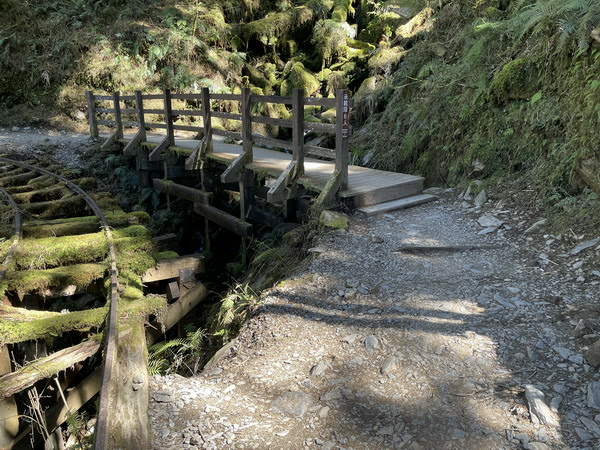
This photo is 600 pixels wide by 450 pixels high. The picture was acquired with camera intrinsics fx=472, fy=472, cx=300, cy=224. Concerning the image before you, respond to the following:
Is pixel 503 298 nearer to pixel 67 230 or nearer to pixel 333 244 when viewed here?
pixel 333 244

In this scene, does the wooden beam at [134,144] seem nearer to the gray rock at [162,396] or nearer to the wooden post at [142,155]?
the wooden post at [142,155]

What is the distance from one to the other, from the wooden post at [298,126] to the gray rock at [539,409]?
5.30 m

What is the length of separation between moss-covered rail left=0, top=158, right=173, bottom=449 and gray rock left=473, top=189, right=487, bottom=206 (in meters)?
5.02

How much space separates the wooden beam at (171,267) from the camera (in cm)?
636

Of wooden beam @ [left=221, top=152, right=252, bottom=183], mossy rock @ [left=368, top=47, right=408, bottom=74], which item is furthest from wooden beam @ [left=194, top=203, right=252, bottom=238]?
mossy rock @ [left=368, top=47, right=408, bottom=74]

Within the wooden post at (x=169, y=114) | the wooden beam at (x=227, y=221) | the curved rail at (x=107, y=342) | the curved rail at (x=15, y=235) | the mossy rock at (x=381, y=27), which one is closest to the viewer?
the curved rail at (x=107, y=342)

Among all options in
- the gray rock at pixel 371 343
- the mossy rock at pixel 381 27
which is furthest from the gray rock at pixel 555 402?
the mossy rock at pixel 381 27

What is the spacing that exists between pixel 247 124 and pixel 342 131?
228cm

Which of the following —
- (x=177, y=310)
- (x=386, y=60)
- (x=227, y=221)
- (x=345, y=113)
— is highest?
(x=386, y=60)

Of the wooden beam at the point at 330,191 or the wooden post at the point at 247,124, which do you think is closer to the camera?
the wooden beam at the point at 330,191

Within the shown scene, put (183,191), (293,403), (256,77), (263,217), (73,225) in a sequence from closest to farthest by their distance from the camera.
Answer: (293,403)
(73,225)
(263,217)
(183,191)
(256,77)

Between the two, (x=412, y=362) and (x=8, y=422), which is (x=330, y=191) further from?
(x=8, y=422)

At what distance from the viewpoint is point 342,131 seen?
23.8ft

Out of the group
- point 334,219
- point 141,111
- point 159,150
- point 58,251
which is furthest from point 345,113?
point 141,111
